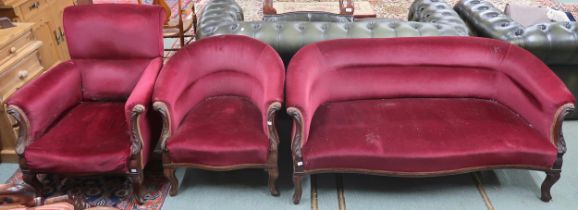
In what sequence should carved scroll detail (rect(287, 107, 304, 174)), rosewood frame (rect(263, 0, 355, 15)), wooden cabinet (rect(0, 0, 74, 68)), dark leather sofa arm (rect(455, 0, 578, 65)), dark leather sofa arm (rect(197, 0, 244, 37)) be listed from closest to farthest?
carved scroll detail (rect(287, 107, 304, 174))
dark leather sofa arm (rect(455, 0, 578, 65))
dark leather sofa arm (rect(197, 0, 244, 37))
wooden cabinet (rect(0, 0, 74, 68))
rosewood frame (rect(263, 0, 355, 15))

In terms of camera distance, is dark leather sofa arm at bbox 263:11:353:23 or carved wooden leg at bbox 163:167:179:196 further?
dark leather sofa arm at bbox 263:11:353:23

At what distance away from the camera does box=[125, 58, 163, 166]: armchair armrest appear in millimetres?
2297

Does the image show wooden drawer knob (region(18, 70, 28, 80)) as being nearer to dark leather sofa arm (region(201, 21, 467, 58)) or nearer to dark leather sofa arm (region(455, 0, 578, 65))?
dark leather sofa arm (region(201, 21, 467, 58))

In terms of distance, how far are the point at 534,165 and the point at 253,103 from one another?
1.58m

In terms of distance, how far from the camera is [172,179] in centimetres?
254

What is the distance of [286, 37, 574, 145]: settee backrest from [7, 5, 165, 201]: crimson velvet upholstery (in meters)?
0.86

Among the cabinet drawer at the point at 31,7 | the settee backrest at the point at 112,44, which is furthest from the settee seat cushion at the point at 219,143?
the cabinet drawer at the point at 31,7

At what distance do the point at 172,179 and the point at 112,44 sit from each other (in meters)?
0.88

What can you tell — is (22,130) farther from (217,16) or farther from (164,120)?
(217,16)

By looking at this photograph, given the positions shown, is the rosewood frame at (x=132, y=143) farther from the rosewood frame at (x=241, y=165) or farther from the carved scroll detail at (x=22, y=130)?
the rosewood frame at (x=241, y=165)

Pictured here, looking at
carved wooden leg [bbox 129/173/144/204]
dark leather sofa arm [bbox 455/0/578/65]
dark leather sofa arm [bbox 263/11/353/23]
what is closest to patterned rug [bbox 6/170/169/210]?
carved wooden leg [bbox 129/173/144/204]

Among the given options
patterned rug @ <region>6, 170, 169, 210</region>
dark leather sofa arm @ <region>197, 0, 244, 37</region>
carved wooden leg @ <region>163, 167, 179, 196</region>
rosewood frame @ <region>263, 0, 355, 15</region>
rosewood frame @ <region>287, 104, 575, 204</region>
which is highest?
dark leather sofa arm @ <region>197, 0, 244, 37</region>

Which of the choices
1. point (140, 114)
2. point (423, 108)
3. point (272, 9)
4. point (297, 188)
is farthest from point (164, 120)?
point (272, 9)

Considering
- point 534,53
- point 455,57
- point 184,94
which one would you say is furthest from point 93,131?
point 534,53
